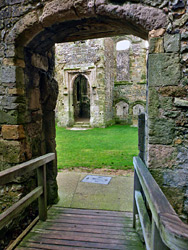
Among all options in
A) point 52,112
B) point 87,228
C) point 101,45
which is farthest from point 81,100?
point 87,228

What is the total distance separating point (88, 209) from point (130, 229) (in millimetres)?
897

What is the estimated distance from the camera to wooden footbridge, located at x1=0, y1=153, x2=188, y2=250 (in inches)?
84.9

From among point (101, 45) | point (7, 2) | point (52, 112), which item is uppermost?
point (101, 45)

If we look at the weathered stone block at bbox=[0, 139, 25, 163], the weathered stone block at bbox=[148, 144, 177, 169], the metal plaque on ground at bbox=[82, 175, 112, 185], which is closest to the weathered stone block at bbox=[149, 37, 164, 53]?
the weathered stone block at bbox=[148, 144, 177, 169]

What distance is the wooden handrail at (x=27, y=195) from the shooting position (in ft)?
7.31

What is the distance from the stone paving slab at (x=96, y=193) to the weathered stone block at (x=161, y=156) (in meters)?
1.46

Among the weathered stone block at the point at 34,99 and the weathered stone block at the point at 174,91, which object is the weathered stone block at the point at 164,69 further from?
the weathered stone block at the point at 34,99

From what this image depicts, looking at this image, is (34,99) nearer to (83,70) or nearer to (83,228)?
(83,228)

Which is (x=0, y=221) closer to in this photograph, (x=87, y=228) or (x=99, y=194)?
(x=87, y=228)

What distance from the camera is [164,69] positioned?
2.34m

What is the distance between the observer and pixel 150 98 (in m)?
2.40

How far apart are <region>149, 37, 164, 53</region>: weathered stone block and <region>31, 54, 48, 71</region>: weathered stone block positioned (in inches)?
76.4

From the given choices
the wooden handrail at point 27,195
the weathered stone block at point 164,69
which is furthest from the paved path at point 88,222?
the weathered stone block at point 164,69

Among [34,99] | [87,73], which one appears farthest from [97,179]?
[87,73]
